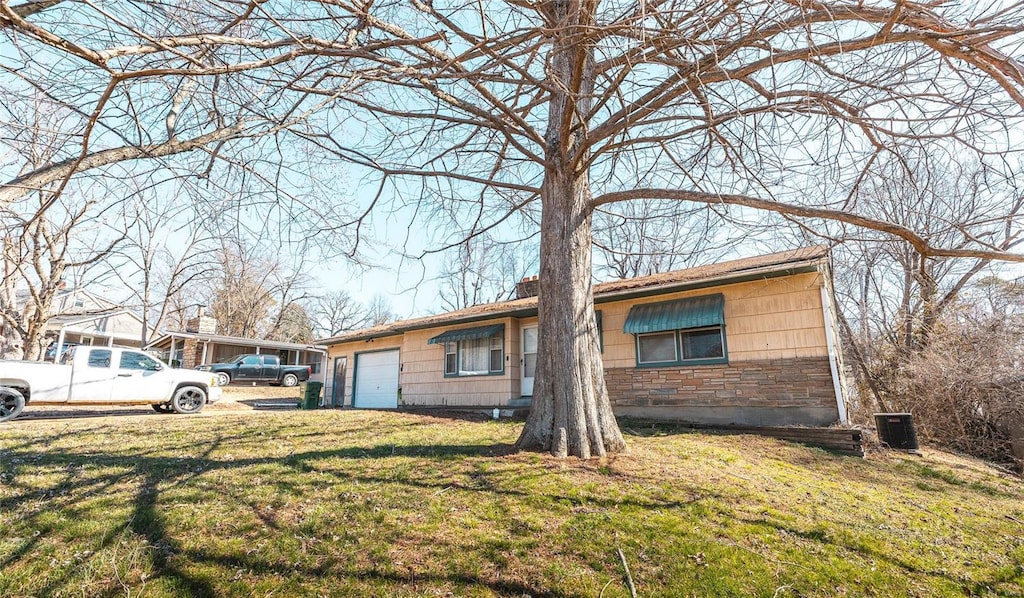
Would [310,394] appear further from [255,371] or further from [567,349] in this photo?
[567,349]

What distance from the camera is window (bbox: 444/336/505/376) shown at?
12.1 m

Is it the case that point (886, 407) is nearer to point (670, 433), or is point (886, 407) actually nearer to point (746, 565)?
point (670, 433)

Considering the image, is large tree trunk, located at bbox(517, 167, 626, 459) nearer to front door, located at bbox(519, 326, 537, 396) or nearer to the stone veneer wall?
the stone veneer wall

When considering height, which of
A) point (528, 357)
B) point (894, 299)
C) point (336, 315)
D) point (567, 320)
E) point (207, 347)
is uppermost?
point (336, 315)

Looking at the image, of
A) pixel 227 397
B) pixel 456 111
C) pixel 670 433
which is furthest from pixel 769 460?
pixel 227 397

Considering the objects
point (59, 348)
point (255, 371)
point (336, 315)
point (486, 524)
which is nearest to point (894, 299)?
point (486, 524)

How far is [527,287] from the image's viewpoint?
1445 centimetres

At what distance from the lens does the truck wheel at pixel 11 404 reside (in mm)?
8633

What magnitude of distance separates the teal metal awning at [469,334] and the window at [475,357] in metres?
0.22

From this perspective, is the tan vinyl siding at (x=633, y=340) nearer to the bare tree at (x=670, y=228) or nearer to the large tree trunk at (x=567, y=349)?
the large tree trunk at (x=567, y=349)

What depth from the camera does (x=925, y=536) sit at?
12.3 ft

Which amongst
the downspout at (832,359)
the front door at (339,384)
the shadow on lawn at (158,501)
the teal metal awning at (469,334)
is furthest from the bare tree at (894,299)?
the front door at (339,384)

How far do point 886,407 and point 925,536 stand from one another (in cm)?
940

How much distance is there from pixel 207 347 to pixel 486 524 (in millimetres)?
27474
